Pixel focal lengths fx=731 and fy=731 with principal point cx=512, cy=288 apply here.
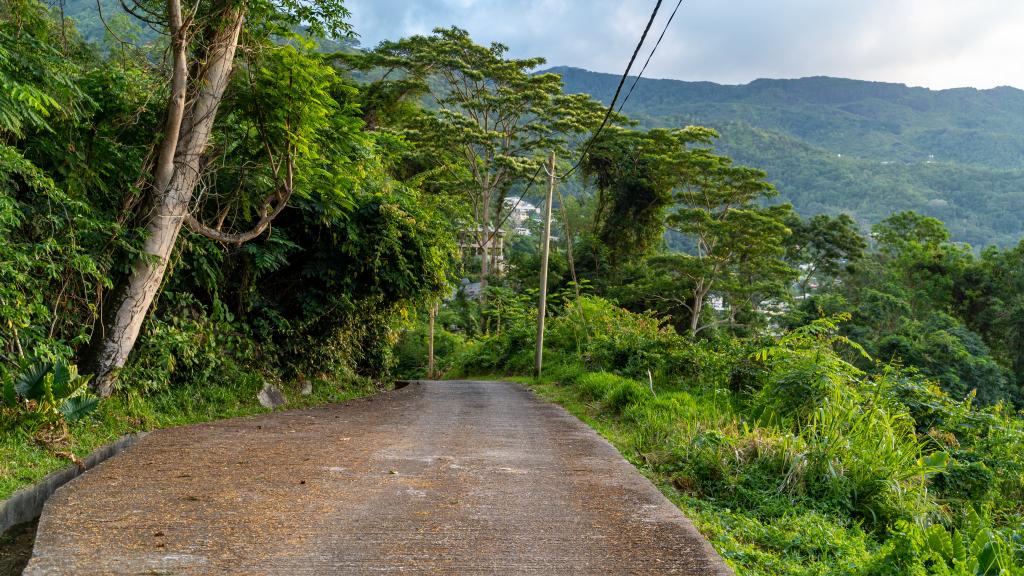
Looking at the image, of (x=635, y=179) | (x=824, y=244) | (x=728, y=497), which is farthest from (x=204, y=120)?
(x=824, y=244)

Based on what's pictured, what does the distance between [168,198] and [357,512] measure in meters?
4.97

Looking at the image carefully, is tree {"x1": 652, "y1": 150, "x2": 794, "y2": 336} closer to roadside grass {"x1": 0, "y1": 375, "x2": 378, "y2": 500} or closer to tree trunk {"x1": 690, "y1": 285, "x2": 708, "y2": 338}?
→ tree trunk {"x1": 690, "y1": 285, "x2": 708, "y2": 338}

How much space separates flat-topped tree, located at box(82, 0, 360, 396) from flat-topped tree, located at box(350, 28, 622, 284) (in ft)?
68.7

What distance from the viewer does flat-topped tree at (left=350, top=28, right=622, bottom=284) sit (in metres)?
30.1

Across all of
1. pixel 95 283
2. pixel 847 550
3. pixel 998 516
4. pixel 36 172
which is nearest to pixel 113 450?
pixel 95 283

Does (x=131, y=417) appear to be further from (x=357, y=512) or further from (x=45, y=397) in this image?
(x=357, y=512)

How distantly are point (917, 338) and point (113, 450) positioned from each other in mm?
27834

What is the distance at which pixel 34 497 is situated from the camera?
5.16 m

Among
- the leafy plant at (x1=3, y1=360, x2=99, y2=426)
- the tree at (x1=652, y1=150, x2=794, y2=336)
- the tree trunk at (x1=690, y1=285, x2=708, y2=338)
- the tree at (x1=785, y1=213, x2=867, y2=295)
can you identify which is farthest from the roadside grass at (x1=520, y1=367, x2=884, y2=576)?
the tree at (x1=785, y1=213, x2=867, y2=295)

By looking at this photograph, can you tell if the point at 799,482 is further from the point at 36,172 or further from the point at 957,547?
the point at 36,172

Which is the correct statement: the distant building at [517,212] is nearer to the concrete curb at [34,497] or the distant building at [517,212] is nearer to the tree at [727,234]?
the tree at [727,234]

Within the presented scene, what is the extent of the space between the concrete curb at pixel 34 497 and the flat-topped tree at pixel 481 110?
25.1 metres

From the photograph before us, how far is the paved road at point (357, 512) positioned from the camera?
4.07m

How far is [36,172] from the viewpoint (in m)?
6.39
